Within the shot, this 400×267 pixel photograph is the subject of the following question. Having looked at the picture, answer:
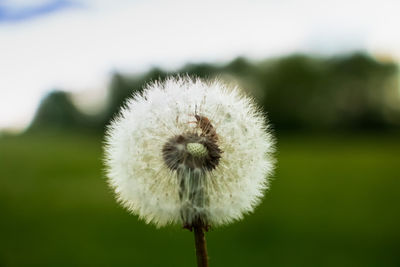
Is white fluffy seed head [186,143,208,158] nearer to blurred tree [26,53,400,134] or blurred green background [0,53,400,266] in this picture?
blurred green background [0,53,400,266]

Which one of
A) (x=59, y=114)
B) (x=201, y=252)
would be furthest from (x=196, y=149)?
(x=59, y=114)

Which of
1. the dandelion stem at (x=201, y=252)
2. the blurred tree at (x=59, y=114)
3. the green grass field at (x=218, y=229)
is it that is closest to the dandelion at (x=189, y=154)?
the dandelion stem at (x=201, y=252)

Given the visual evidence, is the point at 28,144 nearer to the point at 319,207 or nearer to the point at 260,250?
the point at 319,207

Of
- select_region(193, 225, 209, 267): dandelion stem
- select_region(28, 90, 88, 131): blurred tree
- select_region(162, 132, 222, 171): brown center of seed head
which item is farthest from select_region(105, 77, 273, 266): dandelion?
select_region(28, 90, 88, 131): blurred tree

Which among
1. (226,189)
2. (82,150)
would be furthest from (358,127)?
(226,189)

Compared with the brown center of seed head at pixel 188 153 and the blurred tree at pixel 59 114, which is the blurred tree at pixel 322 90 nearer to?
the blurred tree at pixel 59 114
